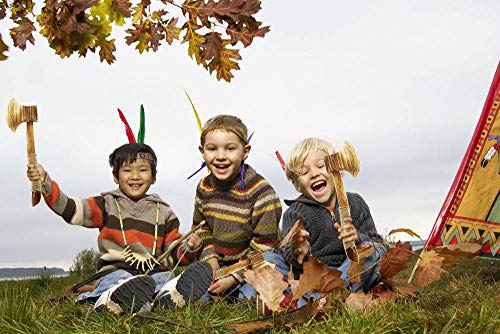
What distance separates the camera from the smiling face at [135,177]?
3.84m

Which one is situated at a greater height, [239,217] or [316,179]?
[316,179]

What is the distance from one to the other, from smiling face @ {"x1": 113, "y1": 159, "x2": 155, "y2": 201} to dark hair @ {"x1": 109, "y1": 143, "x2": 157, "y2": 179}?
27mm

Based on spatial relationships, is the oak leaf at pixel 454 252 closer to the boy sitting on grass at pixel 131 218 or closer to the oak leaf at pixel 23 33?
the boy sitting on grass at pixel 131 218

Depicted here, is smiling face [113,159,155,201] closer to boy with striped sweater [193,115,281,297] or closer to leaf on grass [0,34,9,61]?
boy with striped sweater [193,115,281,297]

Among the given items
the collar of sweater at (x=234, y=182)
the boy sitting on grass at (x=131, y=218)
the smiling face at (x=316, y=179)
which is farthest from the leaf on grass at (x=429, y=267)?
the boy sitting on grass at (x=131, y=218)

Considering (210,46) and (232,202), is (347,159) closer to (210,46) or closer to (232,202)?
(210,46)

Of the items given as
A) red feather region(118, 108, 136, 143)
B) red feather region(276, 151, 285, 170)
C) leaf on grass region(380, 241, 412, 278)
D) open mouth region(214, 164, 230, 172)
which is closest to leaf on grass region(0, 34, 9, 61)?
red feather region(118, 108, 136, 143)

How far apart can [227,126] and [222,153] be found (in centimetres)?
18

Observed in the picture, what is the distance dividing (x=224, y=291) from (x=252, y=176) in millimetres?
785

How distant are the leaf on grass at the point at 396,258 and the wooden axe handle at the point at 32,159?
197cm

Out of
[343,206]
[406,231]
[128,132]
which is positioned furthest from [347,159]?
[128,132]

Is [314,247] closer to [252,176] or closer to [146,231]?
[252,176]

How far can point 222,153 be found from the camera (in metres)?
3.64

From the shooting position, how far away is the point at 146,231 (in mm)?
3869
